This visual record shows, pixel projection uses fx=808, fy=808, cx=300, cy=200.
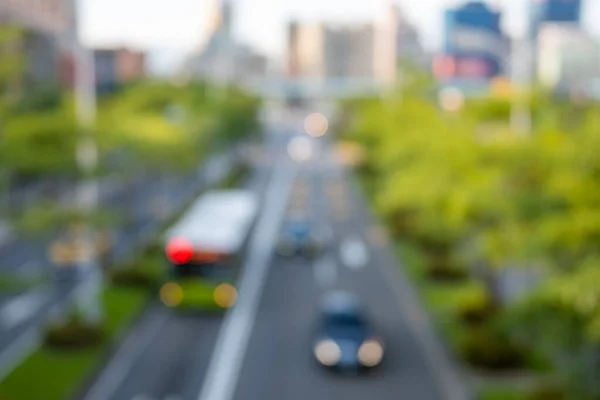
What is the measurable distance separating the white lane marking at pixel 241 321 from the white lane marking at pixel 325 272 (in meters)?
Result: 1.76

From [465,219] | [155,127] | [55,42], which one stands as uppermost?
[55,42]

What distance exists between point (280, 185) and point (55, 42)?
84.4 ft

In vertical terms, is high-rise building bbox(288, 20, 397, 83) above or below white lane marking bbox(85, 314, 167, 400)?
above

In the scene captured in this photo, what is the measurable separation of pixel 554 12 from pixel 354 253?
1421cm

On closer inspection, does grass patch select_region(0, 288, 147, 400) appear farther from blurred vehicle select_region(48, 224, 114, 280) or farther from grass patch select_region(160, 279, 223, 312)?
blurred vehicle select_region(48, 224, 114, 280)

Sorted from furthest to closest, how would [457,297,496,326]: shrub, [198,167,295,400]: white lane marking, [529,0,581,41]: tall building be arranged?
[457,297,496,326]: shrub, [529,0,581,41]: tall building, [198,167,295,400]: white lane marking

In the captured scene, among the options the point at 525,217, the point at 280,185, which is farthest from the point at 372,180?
the point at 525,217

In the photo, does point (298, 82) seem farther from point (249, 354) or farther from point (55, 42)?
point (249, 354)

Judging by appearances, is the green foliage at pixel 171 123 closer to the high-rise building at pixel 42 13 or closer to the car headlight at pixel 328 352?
the high-rise building at pixel 42 13

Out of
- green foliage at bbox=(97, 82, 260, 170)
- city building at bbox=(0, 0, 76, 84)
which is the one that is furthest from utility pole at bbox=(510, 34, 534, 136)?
city building at bbox=(0, 0, 76, 84)

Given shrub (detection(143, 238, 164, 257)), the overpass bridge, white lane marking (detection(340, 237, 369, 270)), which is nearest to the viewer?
shrub (detection(143, 238, 164, 257))

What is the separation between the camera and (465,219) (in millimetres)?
16469

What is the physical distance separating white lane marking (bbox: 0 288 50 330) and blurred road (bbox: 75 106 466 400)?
3170 mm

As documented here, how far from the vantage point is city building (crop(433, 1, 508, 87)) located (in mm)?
28766
